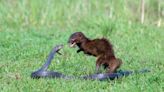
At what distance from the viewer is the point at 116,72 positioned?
6887 mm

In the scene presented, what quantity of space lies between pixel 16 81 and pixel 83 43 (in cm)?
96

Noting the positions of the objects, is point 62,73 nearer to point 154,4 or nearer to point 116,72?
point 116,72

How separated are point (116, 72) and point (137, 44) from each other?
9.04 ft

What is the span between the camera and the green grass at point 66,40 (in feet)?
21.2

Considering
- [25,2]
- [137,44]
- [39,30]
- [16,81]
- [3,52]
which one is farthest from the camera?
[25,2]

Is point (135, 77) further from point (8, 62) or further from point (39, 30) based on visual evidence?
point (39, 30)

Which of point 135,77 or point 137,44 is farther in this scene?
point 137,44

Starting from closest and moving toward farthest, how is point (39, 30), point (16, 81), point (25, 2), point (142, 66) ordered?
point (16, 81) → point (142, 66) → point (39, 30) → point (25, 2)

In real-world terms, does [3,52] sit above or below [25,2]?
below

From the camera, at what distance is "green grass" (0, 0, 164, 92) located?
6465 millimetres

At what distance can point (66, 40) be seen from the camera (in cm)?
966

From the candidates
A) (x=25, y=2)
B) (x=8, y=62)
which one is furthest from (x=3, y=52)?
(x=25, y=2)

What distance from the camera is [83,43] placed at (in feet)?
22.8

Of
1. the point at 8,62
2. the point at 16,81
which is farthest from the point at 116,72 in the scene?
the point at 8,62
